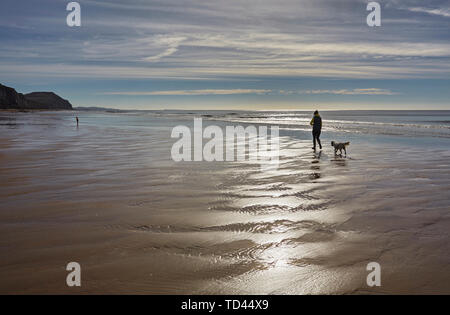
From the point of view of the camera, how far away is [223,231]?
5.29 m

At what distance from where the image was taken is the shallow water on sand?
151 inches

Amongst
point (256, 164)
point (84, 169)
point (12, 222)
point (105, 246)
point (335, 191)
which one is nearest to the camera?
point (105, 246)

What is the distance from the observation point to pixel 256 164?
A: 12180 millimetres

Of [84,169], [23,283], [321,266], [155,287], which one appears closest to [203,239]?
[155,287]

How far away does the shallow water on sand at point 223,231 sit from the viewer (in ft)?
12.6

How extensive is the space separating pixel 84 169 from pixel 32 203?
13.2 ft

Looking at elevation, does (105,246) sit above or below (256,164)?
below

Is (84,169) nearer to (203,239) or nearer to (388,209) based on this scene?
(203,239)

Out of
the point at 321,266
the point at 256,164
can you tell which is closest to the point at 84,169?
the point at 256,164
